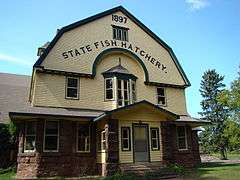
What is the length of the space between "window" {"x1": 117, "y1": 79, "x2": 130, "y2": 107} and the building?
2.9 inches

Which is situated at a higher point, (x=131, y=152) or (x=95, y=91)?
(x=95, y=91)

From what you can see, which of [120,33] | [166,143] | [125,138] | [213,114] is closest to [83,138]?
[125,138]

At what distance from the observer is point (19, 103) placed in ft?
85.1

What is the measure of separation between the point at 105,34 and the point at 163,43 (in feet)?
17.6

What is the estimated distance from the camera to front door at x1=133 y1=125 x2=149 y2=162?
60.7 ft

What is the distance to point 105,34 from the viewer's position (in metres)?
21.7

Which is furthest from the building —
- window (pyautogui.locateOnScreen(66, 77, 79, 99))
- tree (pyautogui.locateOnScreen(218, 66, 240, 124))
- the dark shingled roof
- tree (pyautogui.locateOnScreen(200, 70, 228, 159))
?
tree (pyautogui.locateOnScreen(200, 70, 228, 159))

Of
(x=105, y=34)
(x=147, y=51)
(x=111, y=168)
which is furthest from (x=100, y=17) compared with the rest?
(x=111, y=168)

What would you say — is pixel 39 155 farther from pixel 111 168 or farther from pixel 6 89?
pixel 6 89

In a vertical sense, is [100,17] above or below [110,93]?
above

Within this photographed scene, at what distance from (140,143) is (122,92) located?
402cm

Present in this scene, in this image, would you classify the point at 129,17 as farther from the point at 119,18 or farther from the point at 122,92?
the point at 122,92

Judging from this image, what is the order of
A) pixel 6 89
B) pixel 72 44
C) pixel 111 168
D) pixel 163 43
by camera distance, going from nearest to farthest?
pixel 111 168, pixel 72 44, pixel 163 43, pixel 6 89

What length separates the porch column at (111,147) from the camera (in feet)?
54.9
